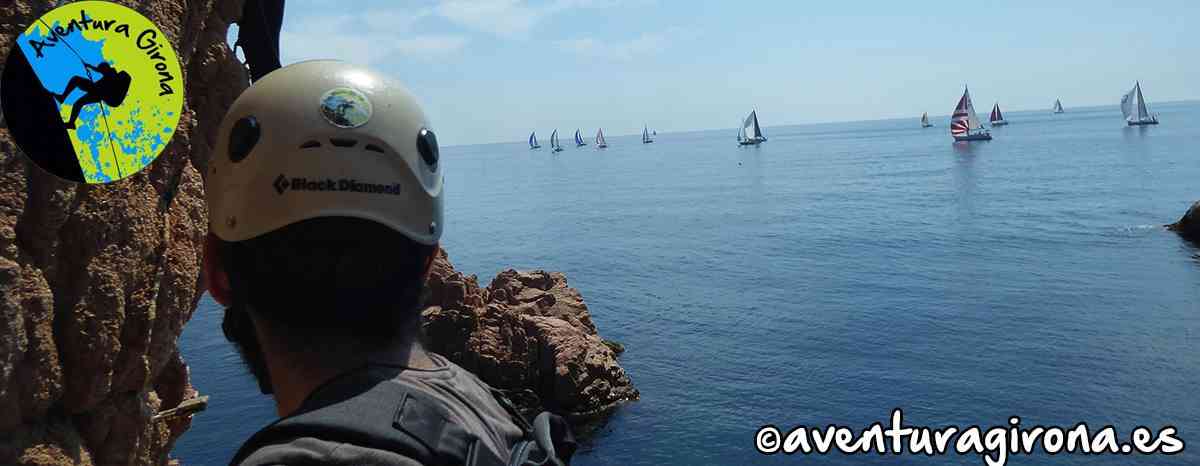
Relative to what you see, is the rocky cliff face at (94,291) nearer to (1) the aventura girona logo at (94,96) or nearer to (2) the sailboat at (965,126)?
(1) the aventura girona logo at (94,96)

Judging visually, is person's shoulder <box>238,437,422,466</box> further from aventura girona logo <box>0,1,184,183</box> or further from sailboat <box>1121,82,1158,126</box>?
sailboat <box>1121,82,1158,126</box>

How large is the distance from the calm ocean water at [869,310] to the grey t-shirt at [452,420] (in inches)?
1073

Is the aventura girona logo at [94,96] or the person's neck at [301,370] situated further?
the aventura girona logo at [94,96]

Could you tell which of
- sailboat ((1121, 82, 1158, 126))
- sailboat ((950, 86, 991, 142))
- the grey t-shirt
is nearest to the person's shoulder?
the grey t-shirt

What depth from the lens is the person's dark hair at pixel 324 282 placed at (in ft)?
7.16

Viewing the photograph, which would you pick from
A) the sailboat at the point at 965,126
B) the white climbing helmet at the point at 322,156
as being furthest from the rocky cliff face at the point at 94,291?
the sailboat at the point at 965,126

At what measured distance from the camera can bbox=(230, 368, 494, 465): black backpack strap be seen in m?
1.85

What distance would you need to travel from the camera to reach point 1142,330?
127 ft

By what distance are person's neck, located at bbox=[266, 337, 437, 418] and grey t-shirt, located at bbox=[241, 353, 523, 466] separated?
10 centimetres

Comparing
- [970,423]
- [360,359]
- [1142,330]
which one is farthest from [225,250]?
[1142,330]

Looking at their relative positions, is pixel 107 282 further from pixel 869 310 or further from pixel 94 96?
pixel 869 310

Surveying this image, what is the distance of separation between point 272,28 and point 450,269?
93.3ft

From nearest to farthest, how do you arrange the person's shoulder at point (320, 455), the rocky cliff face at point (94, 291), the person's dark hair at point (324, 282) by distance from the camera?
the person's shoulder at point (320, 455) < the person's dark hair at point (324, 282) < the rocky cliff face at point (94, 291)

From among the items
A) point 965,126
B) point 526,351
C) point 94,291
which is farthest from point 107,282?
point 965,126
